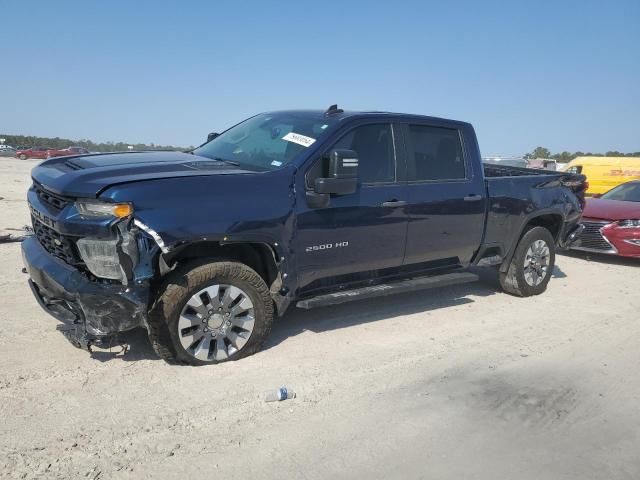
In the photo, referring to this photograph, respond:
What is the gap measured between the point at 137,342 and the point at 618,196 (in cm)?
957

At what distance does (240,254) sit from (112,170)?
46.4 inches

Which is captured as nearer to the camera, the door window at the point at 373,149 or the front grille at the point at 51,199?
the front grille at the point at 51,199

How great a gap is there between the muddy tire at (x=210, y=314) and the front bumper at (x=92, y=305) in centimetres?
20

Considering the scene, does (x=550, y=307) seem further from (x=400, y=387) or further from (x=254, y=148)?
(x=254, y=148)

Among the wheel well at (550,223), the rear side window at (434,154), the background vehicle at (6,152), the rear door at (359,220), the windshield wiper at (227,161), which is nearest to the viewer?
the rear door at (359,220)

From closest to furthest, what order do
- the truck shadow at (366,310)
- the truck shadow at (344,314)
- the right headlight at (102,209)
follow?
1. the right headlight at (102,209)
2. the truck shadow at (344,314)
3. the truck shadow at (366,310)

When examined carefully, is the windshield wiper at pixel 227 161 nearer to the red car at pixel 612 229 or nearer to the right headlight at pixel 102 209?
the right headlight at pixel 102 209

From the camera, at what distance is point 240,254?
4.46 meters

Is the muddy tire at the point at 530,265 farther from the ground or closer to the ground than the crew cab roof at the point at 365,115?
closer to the ground

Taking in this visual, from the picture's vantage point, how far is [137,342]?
4.55 metres

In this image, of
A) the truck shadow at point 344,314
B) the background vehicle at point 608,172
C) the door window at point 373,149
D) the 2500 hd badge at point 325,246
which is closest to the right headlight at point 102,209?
the truck shadow at point 344,314

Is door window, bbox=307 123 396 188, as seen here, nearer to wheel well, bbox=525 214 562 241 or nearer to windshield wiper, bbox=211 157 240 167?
windshield wiper, bbox=211 157 240 167

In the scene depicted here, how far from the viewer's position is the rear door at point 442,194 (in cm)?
525

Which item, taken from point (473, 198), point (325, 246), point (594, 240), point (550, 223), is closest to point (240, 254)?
point (325, 246)
